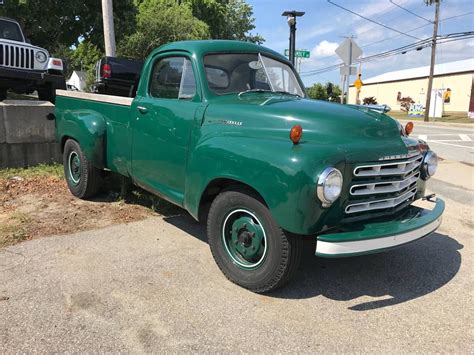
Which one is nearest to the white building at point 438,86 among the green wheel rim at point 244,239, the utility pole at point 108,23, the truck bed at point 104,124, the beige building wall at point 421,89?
the beige building wall at point 421,89

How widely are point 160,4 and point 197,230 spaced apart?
87.2 ft

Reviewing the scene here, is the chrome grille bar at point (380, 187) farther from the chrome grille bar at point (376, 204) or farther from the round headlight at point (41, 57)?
the round headlight at point (41, 57)

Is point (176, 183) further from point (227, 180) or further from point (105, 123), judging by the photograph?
point (105, 123)

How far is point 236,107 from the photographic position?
3732 millimetres

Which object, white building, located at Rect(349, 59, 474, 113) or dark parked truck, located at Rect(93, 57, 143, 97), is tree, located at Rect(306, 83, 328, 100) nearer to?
dark parked truck, located at Rect(93, 57, 143, 97)

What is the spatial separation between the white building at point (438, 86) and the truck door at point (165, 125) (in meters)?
40.8

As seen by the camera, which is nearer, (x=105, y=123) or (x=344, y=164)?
(x=344, y=164)

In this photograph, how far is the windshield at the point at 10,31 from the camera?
992 cm

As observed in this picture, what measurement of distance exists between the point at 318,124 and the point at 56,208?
370cm

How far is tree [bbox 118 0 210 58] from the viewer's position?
2539 centimetres

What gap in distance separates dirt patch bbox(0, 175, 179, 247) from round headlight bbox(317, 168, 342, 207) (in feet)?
9.62

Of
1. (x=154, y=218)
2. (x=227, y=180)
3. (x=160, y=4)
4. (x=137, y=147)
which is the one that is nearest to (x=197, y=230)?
(x=154, y=218)

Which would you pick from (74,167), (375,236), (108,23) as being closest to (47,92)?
(108,23)

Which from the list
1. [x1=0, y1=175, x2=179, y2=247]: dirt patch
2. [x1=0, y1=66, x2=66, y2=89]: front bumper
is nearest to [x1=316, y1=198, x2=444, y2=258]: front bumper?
[x1=0, y1=175, x2=179, y2=247]: dirt patch
